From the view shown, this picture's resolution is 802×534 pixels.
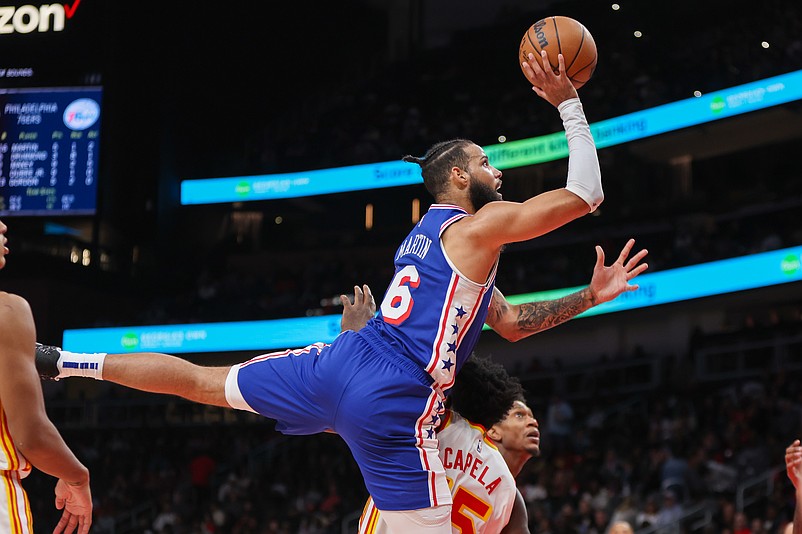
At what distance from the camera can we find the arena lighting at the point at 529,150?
18.8 meters

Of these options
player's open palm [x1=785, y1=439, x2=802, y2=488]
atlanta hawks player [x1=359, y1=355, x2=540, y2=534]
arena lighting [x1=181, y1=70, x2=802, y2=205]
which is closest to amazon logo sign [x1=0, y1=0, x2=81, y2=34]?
arena lighting [x1=181, y1=70, x2=802, y2=205]

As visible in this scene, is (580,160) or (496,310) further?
(496,310)

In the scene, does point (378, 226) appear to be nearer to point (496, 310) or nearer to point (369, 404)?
point (496, 310)

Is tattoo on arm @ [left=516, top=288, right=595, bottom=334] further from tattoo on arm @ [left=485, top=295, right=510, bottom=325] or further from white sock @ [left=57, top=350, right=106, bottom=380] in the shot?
white sock @ [left=57, top=350, right=106, bottom=380]

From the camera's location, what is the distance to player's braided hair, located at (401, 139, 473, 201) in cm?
458

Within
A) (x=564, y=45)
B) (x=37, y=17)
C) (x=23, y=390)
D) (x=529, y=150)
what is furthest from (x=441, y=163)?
(x=529, y=150)

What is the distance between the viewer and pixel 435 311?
418 cm

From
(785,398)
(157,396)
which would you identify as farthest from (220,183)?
(785,398)

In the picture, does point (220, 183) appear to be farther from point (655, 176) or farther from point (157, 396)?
point (655, 176)

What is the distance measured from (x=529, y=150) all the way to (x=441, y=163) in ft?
58.2

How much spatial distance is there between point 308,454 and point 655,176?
9960mm

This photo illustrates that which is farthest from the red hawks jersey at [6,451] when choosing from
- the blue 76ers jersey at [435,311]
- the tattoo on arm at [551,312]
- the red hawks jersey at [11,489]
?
the tattoo on arm at [551,312]

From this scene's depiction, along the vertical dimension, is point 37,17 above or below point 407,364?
above

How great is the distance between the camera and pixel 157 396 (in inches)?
942
